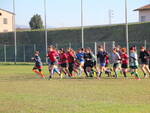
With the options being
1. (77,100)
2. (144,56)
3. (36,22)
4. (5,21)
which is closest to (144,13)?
(5,21)

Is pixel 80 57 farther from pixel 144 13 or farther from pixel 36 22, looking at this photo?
pixel 36 22

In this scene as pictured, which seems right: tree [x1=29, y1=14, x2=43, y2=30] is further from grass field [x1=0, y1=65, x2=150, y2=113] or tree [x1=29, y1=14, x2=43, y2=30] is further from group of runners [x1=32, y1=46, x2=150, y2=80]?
grass field [x1=0, y1=65, x2=150, y2=113]

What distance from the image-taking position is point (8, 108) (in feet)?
40.4

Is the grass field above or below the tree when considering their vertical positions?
below

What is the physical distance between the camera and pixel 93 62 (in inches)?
982

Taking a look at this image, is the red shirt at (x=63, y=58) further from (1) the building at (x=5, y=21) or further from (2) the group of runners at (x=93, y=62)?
(1) the building at (x=5, y=21)

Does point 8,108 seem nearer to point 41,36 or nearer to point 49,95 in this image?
point 49,95

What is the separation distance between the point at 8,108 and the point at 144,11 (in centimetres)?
6672

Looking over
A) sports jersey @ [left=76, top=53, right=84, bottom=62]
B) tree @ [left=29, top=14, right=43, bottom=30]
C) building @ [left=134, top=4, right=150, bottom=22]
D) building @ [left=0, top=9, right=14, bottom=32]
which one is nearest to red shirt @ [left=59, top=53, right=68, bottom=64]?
sports jersey @ [left=76, top=53, right=84, bottom=62]

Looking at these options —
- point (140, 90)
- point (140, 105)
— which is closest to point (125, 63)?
point (140, 90)

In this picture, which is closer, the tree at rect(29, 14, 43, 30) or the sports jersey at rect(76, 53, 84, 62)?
the sports jersey at rect(76, 53, 84, 62)

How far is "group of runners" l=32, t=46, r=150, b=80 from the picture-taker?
23.8 meters

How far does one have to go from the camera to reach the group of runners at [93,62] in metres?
23.8

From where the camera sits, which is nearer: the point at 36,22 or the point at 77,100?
the point at 77,100
